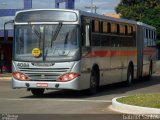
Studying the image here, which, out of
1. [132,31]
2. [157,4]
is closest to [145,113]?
[132,31]

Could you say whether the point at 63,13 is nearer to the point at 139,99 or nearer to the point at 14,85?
the point at 14,85

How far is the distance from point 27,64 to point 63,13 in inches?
87.9

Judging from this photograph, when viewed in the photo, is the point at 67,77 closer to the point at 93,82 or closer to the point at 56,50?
the point at 56,50

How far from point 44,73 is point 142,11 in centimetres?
4637

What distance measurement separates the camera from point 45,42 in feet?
60.7

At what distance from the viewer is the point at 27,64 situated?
18562 millimetres

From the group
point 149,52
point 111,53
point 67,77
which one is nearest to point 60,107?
point 67,77

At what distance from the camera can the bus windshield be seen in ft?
60.0

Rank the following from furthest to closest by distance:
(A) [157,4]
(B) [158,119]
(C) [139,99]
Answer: (A) [157,4] → (C) [139,99] → (B) [158,119]

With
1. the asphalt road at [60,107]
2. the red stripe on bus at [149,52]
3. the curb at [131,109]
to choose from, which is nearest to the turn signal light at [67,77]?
the asphalt road at [60,107]

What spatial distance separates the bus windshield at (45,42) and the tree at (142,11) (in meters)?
42.9

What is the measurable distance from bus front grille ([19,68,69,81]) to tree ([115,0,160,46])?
43200 mm

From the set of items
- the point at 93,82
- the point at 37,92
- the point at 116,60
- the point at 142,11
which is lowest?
the point at 142,11

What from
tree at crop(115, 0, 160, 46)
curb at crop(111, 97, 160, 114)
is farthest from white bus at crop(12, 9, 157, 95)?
tree at crop(115, 0, 160, 46)
